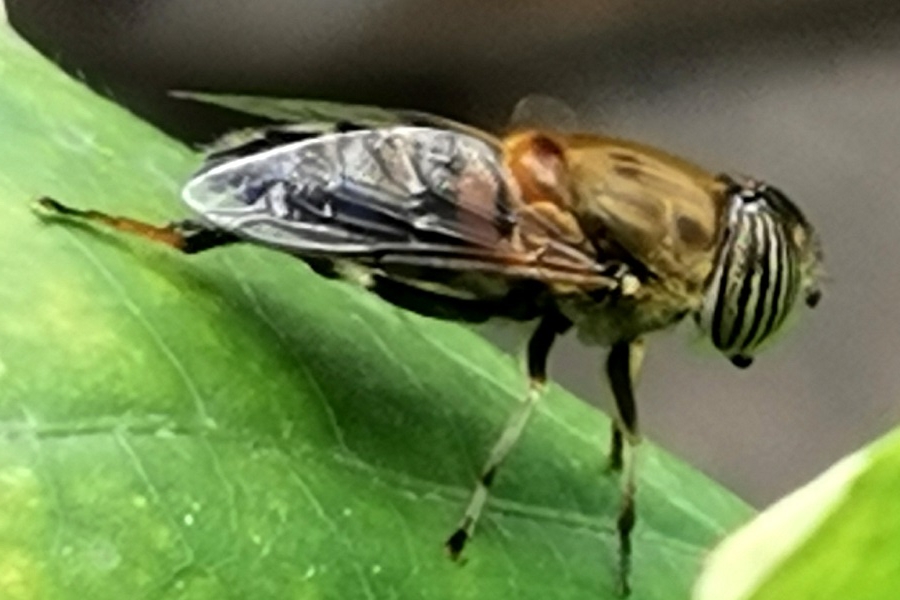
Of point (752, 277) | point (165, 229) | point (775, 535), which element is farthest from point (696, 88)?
point (775, 535)

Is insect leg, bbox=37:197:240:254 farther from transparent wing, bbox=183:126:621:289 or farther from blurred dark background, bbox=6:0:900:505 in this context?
blurred dark background, bbox=6:0:900:505

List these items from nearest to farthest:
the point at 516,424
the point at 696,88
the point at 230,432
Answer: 1. the point at 230,432
2. the point at 516,424
3. the point at 696,88

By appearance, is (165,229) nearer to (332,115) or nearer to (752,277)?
(332,115)

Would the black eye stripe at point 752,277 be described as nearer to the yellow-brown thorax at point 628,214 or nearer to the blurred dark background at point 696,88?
the yellow-brown thorax at point 628,214

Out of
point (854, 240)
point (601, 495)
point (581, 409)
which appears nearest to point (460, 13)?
point (854, 240)

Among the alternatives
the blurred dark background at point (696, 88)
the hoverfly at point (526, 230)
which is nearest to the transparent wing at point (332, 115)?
the hoverfly at point (526, 230)

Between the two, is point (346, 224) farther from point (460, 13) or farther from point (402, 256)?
point (460, 13)

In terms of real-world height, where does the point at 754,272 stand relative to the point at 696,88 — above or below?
above
